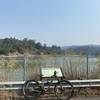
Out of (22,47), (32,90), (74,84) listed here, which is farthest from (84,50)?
(32,90)

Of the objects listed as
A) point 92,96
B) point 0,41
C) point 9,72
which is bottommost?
point 92,96

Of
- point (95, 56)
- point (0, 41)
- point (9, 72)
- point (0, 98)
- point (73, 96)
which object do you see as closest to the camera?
point (0, 98)

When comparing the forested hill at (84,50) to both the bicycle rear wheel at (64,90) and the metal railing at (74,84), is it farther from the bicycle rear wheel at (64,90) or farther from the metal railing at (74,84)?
the bicycle rear wheel at (64,90)

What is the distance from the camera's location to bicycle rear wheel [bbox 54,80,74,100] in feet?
45.3

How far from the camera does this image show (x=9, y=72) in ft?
51.4

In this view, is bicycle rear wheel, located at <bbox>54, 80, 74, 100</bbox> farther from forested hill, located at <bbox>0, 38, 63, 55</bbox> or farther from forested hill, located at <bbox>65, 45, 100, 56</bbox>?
forested hill, located at <bbox>0, 38, 63, 55</bbox>

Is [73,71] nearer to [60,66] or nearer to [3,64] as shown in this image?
[60,66]

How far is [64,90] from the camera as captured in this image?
46.2ft

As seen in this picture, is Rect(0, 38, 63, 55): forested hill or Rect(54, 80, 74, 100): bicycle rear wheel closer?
Rect(54, 80, 74, 100): bicycle rear wheel

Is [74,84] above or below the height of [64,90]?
above

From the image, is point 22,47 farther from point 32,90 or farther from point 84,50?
point 32,90

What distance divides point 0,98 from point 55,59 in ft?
14.3

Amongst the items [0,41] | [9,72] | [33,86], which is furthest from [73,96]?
[0,41]

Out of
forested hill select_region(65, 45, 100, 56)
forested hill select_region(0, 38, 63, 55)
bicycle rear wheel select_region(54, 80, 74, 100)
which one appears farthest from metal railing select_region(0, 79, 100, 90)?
forested hill select_region(0, 38, 63, 55)
